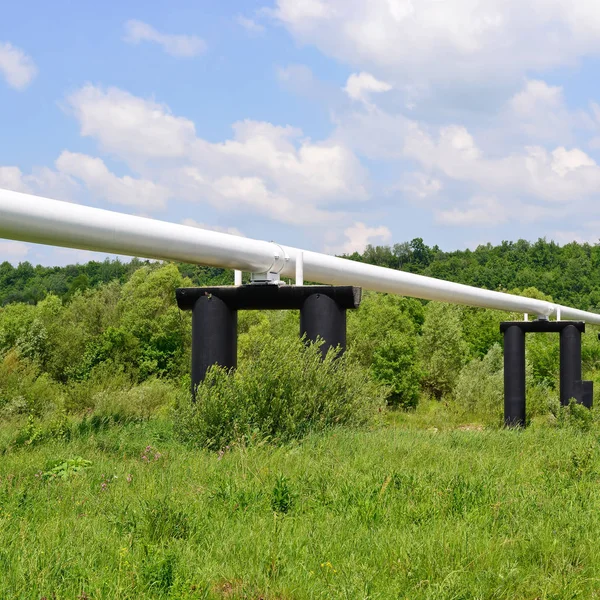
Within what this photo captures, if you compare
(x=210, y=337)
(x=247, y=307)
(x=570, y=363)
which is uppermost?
(x=247, y=307)

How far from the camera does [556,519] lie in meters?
4.71

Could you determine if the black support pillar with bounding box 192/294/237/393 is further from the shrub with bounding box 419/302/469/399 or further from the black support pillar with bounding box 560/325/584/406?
the shrub with bounding box 419/302/469/399

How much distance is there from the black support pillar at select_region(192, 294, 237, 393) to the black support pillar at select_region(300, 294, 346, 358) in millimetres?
920

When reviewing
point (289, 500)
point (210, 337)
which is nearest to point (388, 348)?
point (210, 337)

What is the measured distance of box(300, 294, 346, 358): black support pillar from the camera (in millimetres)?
8555

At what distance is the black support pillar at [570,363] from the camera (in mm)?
16422

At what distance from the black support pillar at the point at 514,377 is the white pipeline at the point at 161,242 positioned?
5353 mm

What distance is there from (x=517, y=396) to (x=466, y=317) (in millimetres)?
39422

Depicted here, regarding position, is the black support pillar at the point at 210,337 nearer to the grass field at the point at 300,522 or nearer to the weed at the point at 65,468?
the grass field at the point at 300,522

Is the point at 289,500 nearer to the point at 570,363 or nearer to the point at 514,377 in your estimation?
the point at 514,377

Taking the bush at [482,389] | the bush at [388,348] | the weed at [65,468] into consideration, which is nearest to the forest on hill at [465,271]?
the bush at [388,348]

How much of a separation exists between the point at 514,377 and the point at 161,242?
1063 centimetres

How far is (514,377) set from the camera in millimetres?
16016

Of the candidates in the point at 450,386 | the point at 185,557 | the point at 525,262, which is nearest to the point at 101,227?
the point at 185,557
